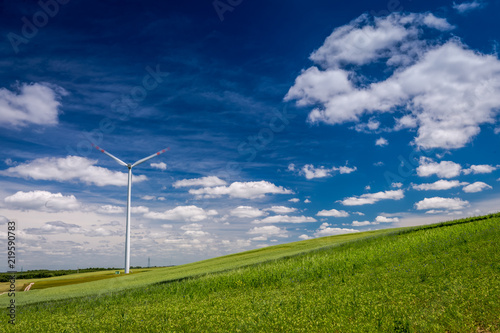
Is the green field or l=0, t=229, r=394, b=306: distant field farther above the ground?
the green field

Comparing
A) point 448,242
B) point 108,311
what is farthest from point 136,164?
point 448,242

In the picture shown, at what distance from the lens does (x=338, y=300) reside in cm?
1438

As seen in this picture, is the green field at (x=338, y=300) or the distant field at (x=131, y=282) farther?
the distant field at (x=131, y=282)

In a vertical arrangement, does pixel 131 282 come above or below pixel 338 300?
below

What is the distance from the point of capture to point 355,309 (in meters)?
13.0

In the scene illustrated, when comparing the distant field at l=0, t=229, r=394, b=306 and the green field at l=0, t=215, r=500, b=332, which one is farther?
the distant field at l=0, t=229, r=394, b=306

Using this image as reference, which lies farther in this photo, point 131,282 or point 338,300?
point 131,282

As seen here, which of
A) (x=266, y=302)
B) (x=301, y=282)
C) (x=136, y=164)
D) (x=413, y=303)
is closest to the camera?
(x=413, y=303)

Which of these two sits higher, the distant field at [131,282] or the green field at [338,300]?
the green field at [338,300]

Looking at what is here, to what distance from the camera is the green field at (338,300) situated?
11.6m

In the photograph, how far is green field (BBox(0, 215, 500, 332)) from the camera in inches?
458

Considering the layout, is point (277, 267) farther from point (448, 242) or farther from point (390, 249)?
point (448, 242)

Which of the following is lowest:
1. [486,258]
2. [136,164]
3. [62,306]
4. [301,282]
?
[62,306]

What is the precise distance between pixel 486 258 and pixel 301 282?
10.5m
